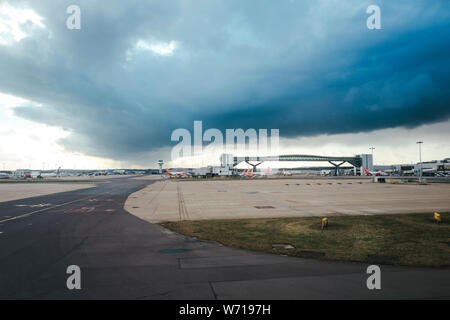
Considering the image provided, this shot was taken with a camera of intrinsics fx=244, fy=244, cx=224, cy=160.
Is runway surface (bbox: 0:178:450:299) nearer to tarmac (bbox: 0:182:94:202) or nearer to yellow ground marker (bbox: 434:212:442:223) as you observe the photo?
yellow ground marker (bbox: 434:212:442:223)

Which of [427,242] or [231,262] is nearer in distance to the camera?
[231,262]

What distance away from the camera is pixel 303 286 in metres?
6.84

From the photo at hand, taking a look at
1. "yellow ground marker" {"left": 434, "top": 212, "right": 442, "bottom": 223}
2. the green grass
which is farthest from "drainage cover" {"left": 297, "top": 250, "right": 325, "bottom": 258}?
"yellow ground marker" {"left": 434, "top": 212, "right": 442, "bottom": 223}

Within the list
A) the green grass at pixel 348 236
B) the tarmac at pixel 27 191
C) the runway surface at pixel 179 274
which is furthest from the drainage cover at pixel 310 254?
the tarmac at pixel 27 191

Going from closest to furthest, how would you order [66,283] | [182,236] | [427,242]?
[66,283] → [427,242] → [182,236]

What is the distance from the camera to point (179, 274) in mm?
A: 7820

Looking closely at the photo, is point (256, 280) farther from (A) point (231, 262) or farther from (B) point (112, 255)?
(B) point (112, 255)

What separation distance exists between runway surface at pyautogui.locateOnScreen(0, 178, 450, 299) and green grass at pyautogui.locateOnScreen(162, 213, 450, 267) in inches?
36.7

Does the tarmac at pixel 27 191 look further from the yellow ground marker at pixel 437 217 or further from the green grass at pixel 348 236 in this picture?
the yellow ground marker at pixel 437 217

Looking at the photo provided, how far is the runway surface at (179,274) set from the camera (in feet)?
21.2

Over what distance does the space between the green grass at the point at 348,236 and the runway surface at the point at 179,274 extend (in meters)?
0.93

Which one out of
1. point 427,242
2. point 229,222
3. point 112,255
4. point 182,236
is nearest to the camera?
point 112,255

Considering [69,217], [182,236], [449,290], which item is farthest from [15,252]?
[449,290]
